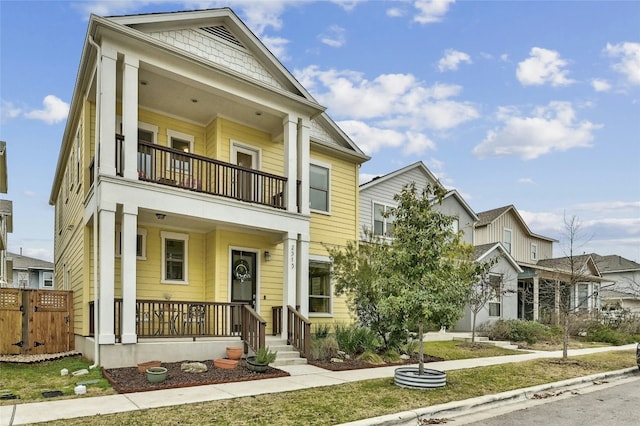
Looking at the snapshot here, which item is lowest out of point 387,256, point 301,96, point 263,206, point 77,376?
point 77,376

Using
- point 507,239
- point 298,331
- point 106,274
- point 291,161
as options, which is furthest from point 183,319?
point 507,239

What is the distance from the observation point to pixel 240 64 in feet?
42.2

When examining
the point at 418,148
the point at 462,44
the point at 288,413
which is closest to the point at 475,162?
the point at 418,148

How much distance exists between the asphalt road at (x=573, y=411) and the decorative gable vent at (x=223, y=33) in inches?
415

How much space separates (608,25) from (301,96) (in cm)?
919

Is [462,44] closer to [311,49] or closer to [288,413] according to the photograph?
[311,49]

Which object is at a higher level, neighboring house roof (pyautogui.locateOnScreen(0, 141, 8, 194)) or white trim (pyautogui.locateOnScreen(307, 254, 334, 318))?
neighboring house roof (pyautogui.locateOnScreen(0, 141, 8, 194))

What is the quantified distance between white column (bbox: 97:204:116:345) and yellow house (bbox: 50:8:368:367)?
0.07 ft

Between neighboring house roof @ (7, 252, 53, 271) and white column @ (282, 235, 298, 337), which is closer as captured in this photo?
white column @ (282, 235, 298, 337)

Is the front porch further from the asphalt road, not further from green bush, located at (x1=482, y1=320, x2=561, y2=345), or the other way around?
green bush, located at (x1=482, y1=320, x2=561, y2=345)

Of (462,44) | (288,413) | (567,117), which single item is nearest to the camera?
(288,413)

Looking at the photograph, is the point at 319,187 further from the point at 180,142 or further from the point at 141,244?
the point at 141,244

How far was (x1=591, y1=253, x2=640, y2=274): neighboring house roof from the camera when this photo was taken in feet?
134

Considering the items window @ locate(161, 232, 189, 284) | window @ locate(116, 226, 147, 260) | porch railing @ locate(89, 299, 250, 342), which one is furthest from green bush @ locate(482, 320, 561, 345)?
window @ locate(116, 226, 147, 260)
